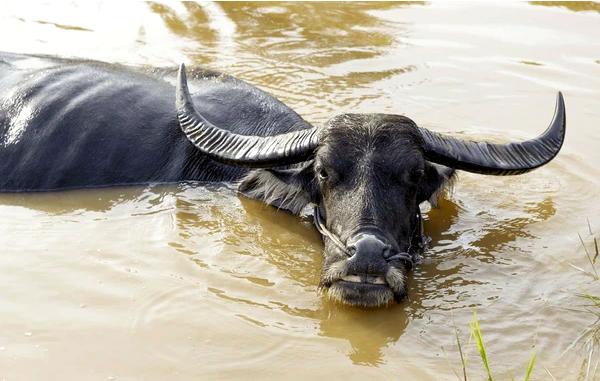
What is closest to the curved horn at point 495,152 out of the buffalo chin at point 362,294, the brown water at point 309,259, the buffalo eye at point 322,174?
the brown water at point 309,259

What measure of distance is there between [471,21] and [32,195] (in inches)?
223

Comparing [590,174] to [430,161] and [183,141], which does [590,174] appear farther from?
[183,141]

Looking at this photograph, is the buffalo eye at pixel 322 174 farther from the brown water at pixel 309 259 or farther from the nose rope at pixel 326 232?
the brown water at pixel 309 259

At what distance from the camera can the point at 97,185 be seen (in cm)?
550

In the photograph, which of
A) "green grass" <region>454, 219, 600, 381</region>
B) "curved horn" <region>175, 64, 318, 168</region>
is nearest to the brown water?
"green grass" <region>454, 219, 600, 381</region>

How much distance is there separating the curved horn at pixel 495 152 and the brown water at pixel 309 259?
0.41 meters

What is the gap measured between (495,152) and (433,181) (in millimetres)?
377

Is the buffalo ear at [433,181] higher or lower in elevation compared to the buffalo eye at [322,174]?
lower

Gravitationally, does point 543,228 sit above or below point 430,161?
below

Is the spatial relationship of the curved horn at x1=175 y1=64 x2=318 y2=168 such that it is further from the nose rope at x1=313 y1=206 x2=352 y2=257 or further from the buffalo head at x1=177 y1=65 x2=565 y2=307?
the nose rope at x1=313 y1=206 x2=352 y2=257

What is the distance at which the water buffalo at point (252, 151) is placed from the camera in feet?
13.6

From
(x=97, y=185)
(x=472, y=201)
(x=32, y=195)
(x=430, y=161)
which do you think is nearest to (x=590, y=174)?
(x=472, y=201)

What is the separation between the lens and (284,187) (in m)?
4.99

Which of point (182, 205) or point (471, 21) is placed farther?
point (471, 21)
